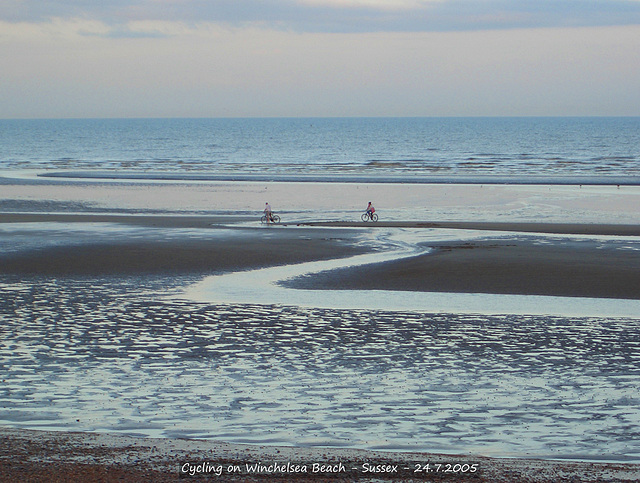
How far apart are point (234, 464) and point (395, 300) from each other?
41.1ft

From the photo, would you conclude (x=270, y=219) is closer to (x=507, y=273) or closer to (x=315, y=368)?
(x=507, y=273)

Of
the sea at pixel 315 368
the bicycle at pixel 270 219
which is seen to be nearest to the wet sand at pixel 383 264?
the sea at pixel 315 368

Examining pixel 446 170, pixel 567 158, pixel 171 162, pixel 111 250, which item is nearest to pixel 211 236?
pixel 111 250

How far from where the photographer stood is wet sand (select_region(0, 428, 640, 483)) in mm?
9320

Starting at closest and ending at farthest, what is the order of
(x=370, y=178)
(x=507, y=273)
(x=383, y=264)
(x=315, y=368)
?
1. (x=315, y=368)
2. (x=507, y=273)
3. (x=383, y=264)
4. (x=370, y=178)

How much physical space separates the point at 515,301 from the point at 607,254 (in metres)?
9.51

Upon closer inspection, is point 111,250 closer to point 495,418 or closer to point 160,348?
point 160,348

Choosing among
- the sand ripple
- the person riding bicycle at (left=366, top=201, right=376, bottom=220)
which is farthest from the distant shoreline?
the sand ripple

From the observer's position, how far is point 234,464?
984 centimetres

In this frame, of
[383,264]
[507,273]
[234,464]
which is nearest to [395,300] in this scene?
[507,273]

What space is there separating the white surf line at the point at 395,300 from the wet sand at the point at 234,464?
10389 millimetres

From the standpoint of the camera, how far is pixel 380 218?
4347 cm

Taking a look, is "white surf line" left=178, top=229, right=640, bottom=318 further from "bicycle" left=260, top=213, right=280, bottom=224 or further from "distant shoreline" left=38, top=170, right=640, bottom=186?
"distant shoreline" left=38, top=170, right=640, bottom=186

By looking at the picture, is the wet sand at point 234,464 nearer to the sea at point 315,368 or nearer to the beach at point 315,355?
the beach at point 315,355
